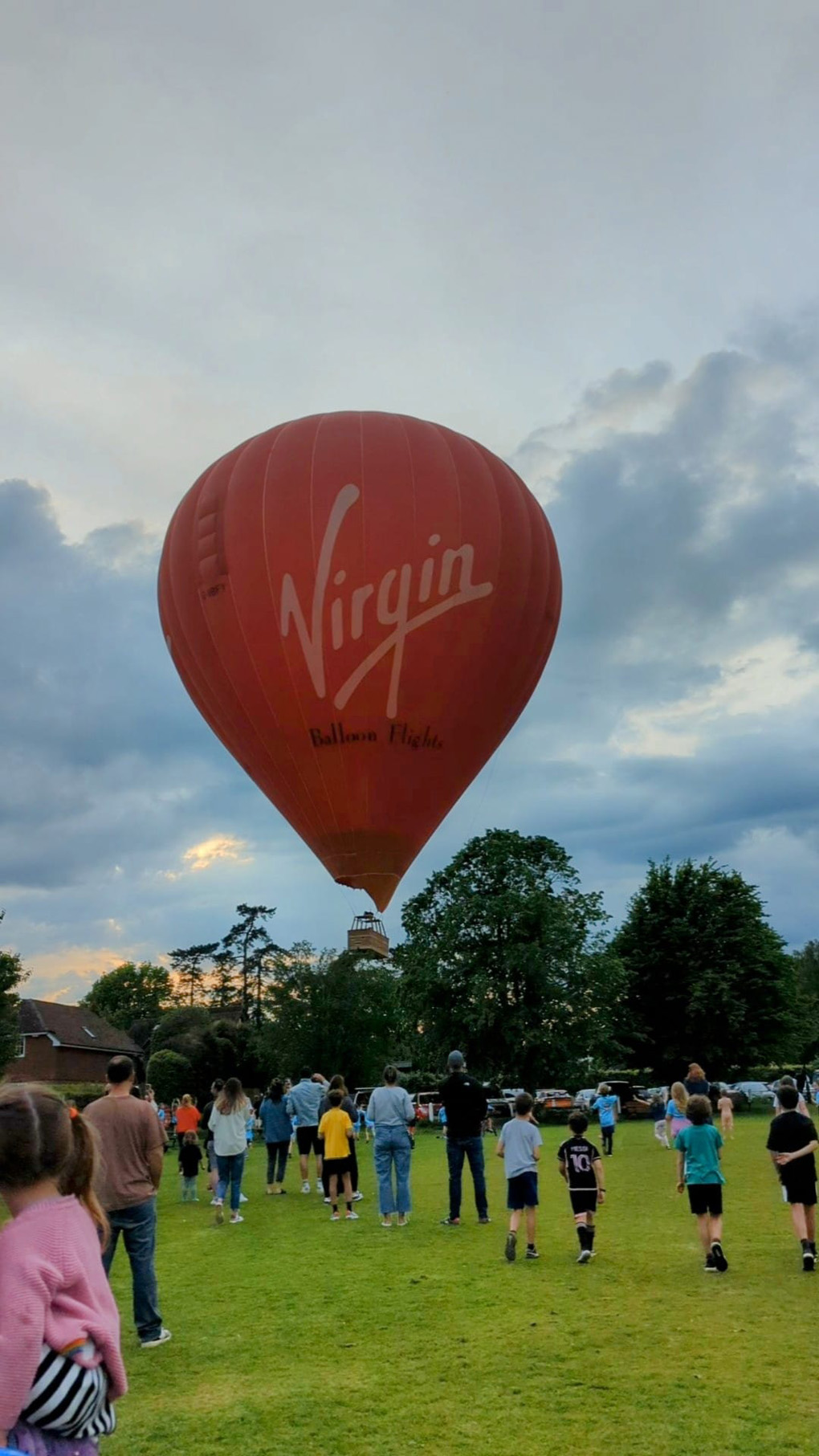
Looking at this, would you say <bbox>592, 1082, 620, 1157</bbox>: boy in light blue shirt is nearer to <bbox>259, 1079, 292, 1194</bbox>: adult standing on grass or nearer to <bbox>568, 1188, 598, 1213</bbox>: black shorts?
<bbox>259, 1079, 292, 1194</bbox>: adult standing on grass

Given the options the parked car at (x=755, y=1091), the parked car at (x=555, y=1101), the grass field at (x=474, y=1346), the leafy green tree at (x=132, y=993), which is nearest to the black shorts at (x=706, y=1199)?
the grass field at (x=474, y=1346)

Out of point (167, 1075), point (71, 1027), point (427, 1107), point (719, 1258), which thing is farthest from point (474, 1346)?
point (71, 1027)

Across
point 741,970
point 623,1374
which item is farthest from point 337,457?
point 741,970

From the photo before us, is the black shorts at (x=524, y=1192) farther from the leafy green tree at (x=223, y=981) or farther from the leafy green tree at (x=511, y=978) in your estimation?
the leafy green tree at (x=223, y=981)

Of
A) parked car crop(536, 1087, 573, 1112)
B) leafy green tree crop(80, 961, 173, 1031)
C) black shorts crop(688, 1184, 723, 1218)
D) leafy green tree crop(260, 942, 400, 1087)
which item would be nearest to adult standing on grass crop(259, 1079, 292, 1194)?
black shorts crop(688, 1184, 723, 1218)

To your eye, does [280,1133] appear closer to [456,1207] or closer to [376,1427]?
[456,1207]

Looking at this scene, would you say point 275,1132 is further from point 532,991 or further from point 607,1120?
point 532,991

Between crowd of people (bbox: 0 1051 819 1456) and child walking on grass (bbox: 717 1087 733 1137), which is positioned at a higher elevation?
crowd of people (bbox: 0 1051 819 1456)
